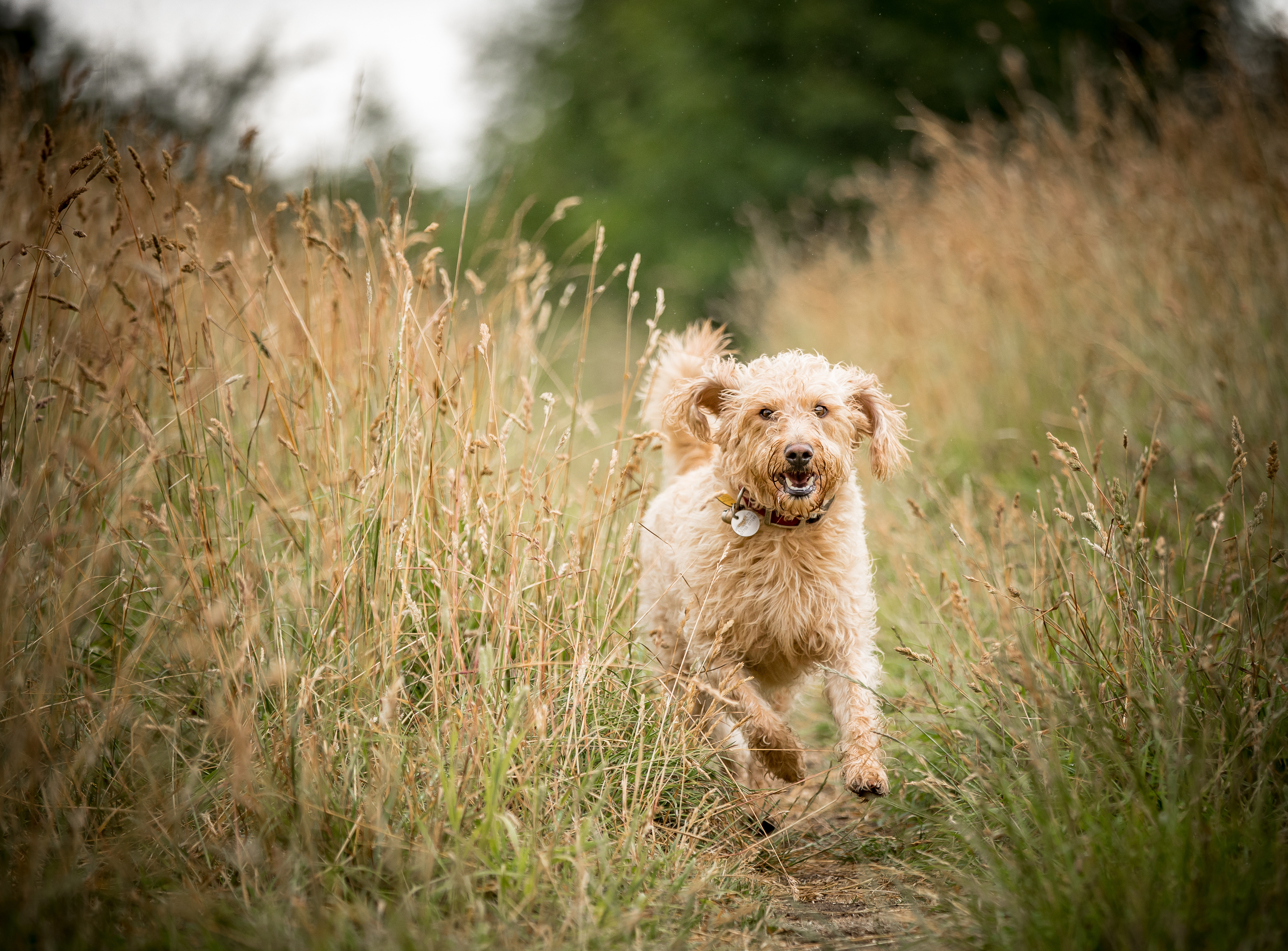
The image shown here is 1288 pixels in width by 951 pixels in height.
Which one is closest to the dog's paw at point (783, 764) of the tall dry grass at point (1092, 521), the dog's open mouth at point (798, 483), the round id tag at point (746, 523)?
the tall dry grass at point (1092, 521)

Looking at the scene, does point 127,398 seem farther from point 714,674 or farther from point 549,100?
point 549,100

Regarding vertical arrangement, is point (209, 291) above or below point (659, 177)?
below

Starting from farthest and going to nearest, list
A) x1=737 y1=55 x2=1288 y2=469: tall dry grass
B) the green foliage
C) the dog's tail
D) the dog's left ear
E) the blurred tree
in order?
the blurred tree
x1=737 y1=55 x2=1288 y2=469: tall dry grass
the dog's tail
the dog's left ear
the green foliage

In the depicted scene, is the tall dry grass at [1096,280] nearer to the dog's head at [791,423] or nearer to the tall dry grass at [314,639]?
the dog's head at [791,423]

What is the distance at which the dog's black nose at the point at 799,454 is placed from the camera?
9.87 feet

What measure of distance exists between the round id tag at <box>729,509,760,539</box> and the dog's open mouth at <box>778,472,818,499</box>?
0.17 metres

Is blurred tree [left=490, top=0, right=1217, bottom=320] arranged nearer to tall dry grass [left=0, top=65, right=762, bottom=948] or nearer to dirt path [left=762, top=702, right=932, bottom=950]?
tall dry grass [left=0, top=65, right=762, bottom=948]

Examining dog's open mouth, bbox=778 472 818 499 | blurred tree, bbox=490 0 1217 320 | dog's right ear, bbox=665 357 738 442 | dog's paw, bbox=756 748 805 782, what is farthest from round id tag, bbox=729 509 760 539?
blurred tree, bbox=490 0 1217 320

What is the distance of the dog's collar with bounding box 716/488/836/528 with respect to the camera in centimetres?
317

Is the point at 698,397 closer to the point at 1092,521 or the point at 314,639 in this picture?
the point at 1092,521

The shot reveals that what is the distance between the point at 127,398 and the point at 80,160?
0.65 metres

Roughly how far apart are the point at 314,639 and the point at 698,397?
1742 millimetres

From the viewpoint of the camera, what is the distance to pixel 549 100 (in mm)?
20453

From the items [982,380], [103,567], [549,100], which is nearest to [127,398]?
[103,567]
